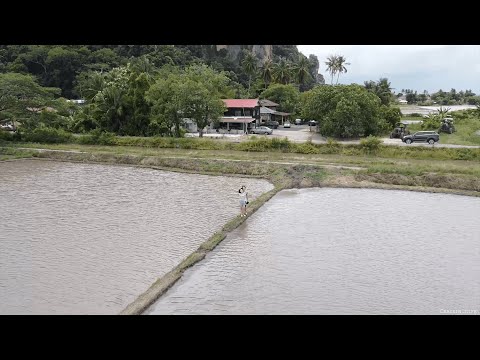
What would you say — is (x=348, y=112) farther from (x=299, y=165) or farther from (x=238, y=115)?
(x=299, y=165)

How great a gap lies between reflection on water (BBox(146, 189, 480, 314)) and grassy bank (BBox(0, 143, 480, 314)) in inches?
73.2

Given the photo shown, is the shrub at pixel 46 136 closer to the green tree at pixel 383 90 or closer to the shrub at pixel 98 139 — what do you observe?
the shrub at pixel 98 139

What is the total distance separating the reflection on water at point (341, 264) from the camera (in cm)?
798

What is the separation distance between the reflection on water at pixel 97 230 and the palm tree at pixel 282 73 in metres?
37.2

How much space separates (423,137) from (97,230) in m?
23.0

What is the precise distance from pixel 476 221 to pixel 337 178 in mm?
6940

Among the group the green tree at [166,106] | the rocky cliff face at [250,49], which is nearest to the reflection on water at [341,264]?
the green tree at [166,106]

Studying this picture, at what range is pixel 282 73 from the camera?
55.7 meters

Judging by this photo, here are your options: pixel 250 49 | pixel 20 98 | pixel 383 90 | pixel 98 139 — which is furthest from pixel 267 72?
pixel 20 98

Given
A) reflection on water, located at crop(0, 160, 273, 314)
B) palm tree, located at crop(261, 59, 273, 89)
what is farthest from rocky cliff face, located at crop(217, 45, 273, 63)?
reflection on water, located at crop(0, 160, 273, 314)

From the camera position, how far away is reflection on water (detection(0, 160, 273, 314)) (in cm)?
837

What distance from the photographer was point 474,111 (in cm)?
4231

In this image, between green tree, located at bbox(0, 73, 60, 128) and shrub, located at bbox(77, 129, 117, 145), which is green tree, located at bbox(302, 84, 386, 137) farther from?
green tree, located at bbox(0, 73, 60, 128)

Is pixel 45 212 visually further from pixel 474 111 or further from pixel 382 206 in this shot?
pixel 474 111
